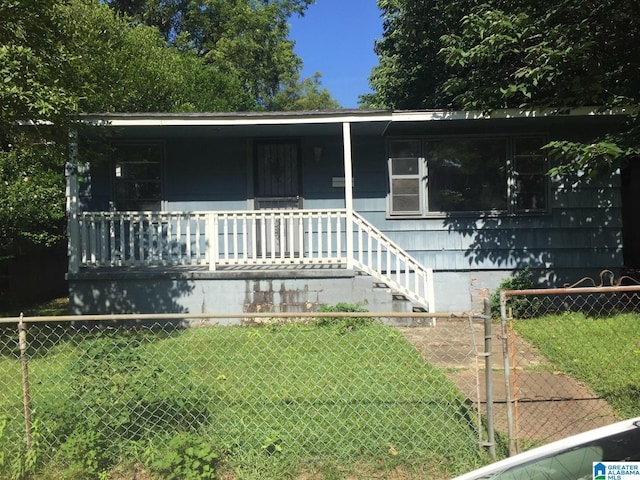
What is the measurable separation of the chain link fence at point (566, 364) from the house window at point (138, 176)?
262 inches

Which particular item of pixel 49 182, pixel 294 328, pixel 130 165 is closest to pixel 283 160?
pixel 130 165

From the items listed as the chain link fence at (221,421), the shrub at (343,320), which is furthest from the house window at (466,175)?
the chain link fence at (221,421)

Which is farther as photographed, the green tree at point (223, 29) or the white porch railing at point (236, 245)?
the green tree at point (223, 29)

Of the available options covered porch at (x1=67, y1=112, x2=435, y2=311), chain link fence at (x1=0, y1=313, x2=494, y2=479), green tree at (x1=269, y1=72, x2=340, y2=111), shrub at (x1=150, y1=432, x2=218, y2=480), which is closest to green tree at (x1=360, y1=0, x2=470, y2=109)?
covered porch at (x1=67, y1=112, x2=435, y2=311)

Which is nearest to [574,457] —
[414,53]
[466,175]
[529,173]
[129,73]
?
[466,175]

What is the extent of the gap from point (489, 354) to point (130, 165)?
7.87 m

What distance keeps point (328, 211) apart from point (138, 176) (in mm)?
3819

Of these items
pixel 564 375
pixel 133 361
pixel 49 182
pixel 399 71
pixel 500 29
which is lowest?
pixel 564 375

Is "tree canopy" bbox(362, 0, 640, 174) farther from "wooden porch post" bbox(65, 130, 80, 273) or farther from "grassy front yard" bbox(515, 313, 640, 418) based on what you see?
"wooden porch post" bbox(65, 130, 80, 273)

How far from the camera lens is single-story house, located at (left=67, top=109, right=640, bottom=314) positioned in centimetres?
787

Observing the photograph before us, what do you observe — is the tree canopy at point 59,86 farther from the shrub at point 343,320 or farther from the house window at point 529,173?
the house window at point 529,173

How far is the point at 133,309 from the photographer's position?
7.89 m

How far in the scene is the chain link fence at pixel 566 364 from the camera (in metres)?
3.54

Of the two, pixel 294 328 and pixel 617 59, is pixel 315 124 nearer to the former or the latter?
pixel 294 328
